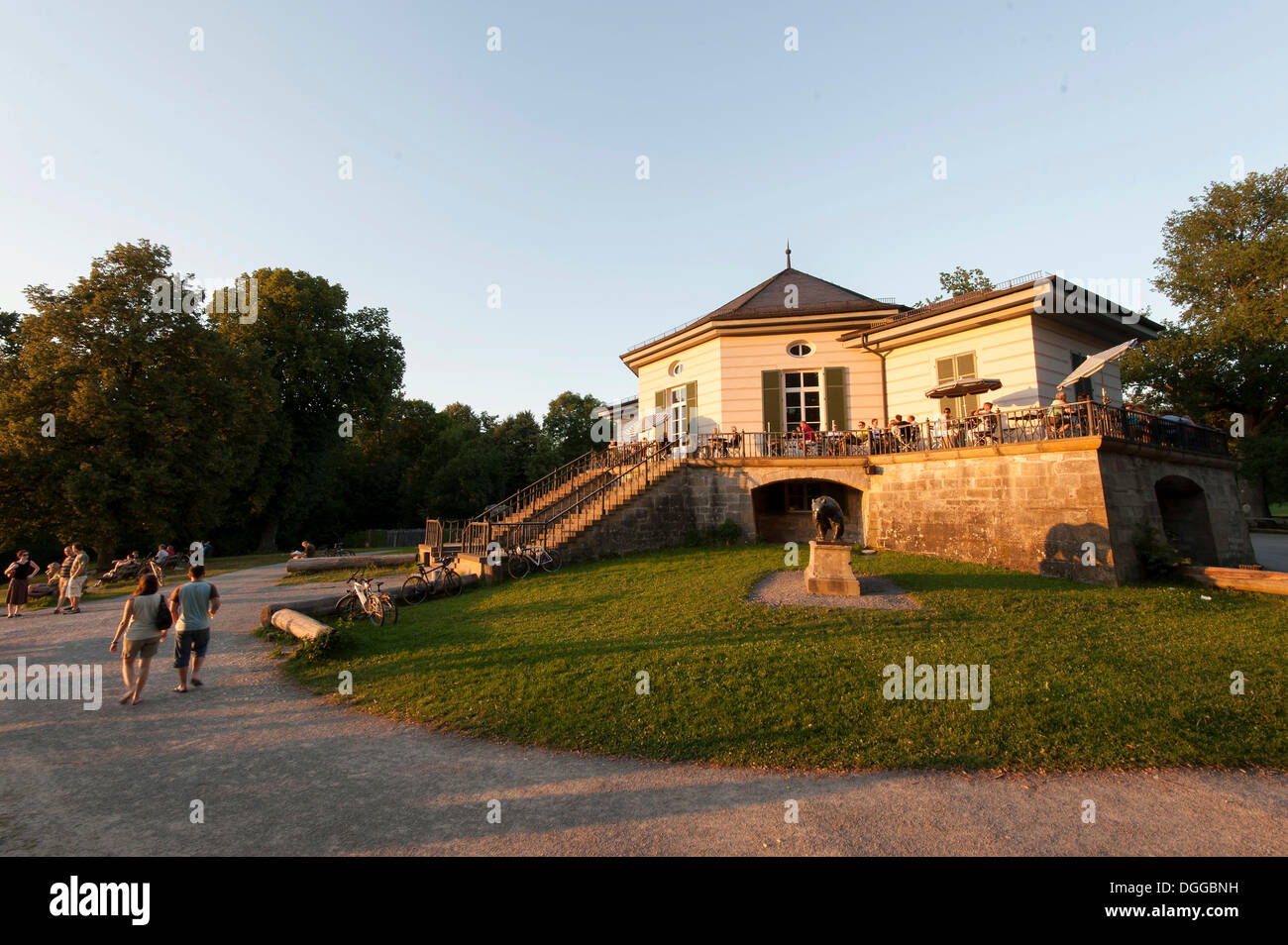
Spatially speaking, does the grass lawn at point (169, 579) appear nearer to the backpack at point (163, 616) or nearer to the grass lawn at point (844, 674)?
the backpack at point (163, 616)

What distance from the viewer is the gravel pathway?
4.18m

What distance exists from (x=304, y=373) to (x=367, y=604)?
26858 millimetres

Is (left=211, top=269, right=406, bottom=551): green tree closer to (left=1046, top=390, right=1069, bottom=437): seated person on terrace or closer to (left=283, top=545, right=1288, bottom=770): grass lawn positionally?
(left=283, top=545, right=1288, bottom=770): grass lawn

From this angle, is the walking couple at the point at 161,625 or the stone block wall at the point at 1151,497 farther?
the stone block wall at the point at 1151,497

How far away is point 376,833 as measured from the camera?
14.2 feet

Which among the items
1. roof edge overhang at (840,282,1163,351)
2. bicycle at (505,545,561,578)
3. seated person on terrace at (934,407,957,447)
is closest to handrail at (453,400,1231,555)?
seated person on terrace at (934,407,957,447)

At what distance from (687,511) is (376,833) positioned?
14.3 m

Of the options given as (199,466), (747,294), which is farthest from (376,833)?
(199,466)

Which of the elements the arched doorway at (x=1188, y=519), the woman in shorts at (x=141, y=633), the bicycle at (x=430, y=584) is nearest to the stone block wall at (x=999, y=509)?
the arched doorway at (x=1188, y=519)

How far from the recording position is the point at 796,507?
19.7 meters

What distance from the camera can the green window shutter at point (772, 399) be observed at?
1998 centimetres

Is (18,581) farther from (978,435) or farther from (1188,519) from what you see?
(1188,519)

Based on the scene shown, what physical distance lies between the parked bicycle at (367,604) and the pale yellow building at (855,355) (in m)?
12.3
